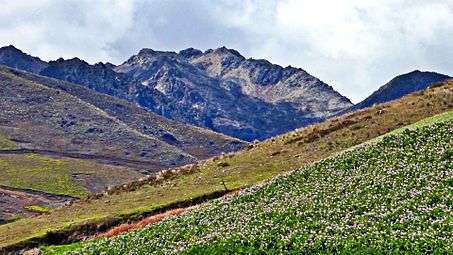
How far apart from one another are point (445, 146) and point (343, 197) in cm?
1046

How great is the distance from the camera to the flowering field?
105 feet

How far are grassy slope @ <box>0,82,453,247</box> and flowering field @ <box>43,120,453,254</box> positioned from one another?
40.1ft

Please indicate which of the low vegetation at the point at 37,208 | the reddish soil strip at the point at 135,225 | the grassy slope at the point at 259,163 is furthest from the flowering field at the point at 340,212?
the low vegetation at the point at 37,208

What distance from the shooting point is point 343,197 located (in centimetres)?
4066

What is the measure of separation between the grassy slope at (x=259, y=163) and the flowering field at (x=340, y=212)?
12224 millimetres

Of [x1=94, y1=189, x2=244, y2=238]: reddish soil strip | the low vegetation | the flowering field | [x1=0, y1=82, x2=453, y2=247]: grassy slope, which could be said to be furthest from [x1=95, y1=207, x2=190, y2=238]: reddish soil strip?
the low vegetation

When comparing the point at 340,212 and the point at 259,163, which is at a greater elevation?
the point at 259,163

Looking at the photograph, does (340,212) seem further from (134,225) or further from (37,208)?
(37,208)

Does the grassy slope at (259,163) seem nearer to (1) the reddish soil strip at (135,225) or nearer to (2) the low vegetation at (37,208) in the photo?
(1) the reddish soil strip at (135,225)

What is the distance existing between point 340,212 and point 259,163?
3511cm

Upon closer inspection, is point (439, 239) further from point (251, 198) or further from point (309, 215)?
point (251, 198)

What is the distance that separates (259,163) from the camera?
72188 mm

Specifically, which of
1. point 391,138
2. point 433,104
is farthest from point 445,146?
point 433,104

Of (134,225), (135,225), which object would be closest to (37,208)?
(134,225)
